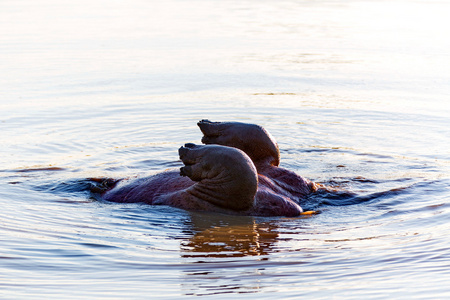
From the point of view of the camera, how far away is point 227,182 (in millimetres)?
6141

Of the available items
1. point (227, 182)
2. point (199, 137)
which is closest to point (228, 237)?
point (227, 182)

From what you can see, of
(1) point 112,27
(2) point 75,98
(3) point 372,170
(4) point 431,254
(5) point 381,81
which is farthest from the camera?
(1) point 112,27

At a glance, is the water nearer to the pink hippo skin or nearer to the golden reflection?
the golden reflection

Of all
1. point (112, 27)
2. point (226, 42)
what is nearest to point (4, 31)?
point (112, 27)

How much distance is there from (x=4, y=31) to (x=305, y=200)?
40.9 feet

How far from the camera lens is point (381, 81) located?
42.9 feet

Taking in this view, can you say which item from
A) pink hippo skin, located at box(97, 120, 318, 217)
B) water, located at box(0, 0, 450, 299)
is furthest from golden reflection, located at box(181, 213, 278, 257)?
pink hippo skin, located at box(97, 120, 318, 217)

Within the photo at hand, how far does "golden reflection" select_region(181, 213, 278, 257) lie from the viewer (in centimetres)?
555

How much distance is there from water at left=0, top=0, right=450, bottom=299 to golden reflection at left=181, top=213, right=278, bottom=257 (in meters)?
0.02

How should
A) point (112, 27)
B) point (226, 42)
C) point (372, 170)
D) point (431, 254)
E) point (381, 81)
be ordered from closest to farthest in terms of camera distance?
point (431, 254)
point (372, 170)
point (381, 81)
point (226, 42)
point (112, 27)

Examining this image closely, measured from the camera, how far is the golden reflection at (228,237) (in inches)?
219

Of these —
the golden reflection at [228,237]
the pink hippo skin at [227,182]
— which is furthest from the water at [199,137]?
the pink hippo skin at [227,182]

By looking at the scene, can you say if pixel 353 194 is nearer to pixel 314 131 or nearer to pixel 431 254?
pixel 431 254

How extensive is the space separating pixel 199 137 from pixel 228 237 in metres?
4.19
